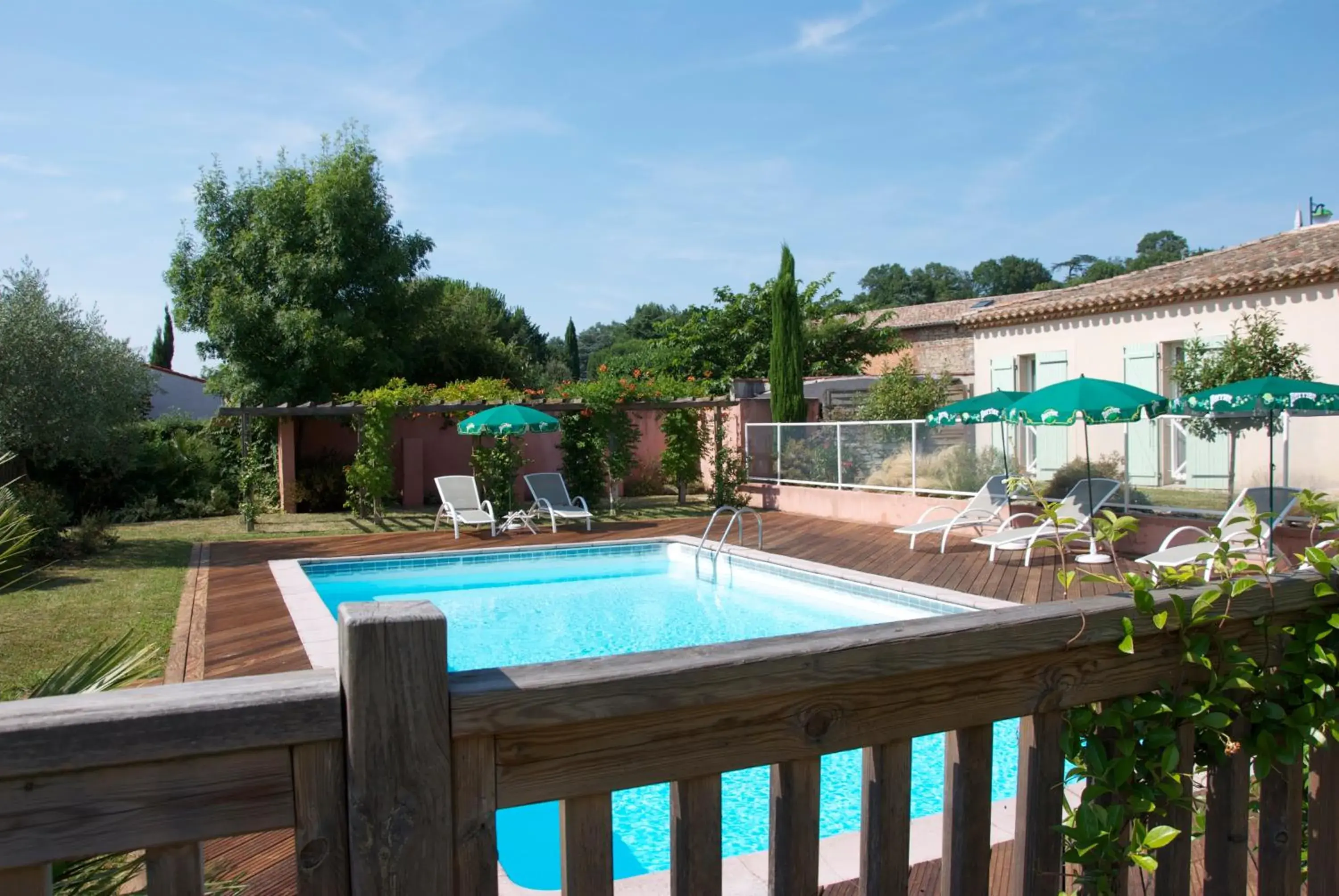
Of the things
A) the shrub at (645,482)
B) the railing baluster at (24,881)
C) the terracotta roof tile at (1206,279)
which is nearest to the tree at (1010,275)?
the terracotta roof tile at (1206,279)

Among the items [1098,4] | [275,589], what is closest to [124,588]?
[275,589]

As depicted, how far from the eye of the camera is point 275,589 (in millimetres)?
10023

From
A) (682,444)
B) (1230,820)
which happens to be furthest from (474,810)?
(682,444)

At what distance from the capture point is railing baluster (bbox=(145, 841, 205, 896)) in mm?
1033

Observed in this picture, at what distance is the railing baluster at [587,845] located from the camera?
1233 millimetres

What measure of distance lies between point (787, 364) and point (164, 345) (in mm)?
32547

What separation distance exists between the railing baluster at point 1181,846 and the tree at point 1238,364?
10.1m

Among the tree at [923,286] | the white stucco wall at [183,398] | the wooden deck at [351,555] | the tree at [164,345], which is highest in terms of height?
the tree at [923,286]

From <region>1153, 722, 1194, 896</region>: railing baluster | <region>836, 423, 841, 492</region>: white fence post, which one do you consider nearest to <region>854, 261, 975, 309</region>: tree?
<region>836, 423, 841, 492</region>: white fence post

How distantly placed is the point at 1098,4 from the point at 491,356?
63.7 feet

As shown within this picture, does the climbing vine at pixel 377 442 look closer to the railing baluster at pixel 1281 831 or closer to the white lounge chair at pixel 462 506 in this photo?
the white lounge chair at pixel 462 506

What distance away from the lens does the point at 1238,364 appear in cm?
1302

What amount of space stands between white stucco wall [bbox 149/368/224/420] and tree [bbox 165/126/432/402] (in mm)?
7751

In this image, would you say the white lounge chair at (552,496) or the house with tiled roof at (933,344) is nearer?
the white lounge chair at (552,496)
